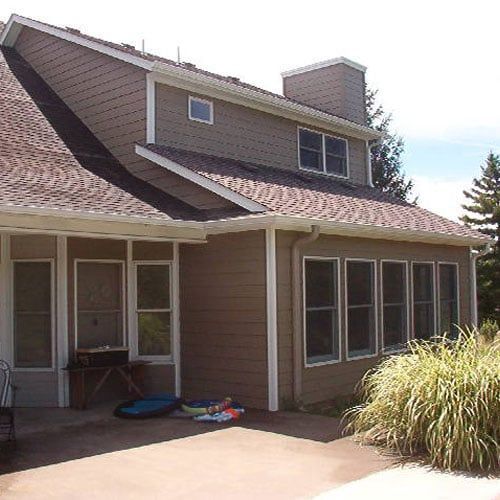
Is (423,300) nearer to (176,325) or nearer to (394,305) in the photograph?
(394,305)

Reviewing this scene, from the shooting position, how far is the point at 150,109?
1158 centimetres

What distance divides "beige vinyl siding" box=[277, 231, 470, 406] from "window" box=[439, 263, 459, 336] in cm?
45

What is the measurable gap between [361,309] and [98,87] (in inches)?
257

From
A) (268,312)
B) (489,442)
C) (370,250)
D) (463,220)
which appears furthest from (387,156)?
(489,442)

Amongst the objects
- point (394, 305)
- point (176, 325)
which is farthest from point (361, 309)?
point (176, 325)

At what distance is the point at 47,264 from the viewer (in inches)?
383

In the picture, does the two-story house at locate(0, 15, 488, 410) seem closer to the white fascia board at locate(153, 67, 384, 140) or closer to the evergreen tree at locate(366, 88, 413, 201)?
the white fascia board at locate(153, 67, 384, 140)

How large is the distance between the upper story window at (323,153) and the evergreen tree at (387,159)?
628 inches

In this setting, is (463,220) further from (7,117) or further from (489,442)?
(489,442)

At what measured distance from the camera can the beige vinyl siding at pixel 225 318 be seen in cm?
941

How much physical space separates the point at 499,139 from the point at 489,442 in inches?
1114

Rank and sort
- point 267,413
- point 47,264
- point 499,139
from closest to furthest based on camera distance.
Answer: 1. point 267,413
2. point 47,264
3. point 499,139

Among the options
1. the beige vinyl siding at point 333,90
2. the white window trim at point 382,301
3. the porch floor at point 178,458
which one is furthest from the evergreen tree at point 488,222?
the porch floor at point 178,458

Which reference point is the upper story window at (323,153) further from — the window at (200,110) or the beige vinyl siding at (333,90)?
the window at (200,110)
